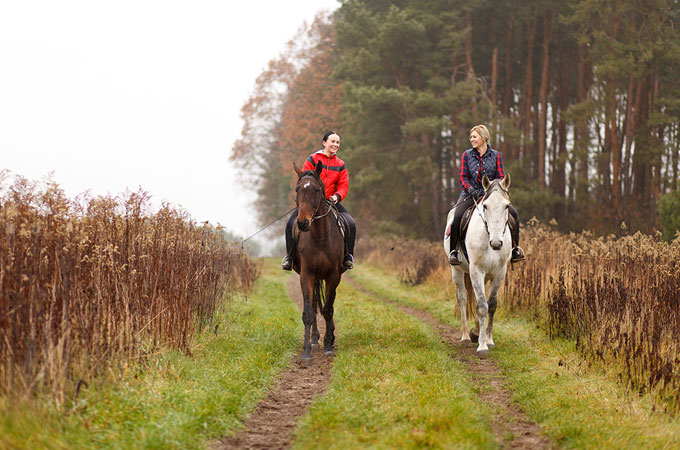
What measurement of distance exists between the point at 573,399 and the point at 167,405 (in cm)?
382

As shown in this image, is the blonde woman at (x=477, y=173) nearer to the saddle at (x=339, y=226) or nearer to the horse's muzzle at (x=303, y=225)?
the saddle at (x=339, y=226)

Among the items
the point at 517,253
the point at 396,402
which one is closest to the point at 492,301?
the point at 517,253

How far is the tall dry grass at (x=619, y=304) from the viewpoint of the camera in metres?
5.98

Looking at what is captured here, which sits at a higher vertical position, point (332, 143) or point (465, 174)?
point (332, 143)

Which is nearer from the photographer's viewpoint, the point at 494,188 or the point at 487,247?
the point at 494,188

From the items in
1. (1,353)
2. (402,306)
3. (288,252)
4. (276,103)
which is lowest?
(402,306)

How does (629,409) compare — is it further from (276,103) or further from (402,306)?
(276,103)

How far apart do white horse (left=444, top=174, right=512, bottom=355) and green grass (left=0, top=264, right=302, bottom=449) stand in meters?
2.80

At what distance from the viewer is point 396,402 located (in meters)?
5.46

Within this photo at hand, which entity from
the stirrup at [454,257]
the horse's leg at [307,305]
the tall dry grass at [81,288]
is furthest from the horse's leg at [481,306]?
the tall dry grass at [81,288]

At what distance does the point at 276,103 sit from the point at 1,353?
35395 mm

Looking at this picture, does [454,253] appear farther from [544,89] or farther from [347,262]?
[544,89]

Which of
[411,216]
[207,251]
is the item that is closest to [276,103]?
[411,216]

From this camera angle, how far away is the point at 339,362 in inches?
289
